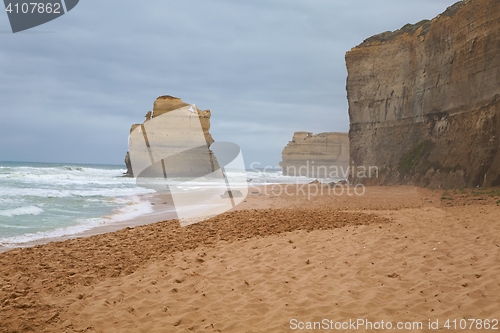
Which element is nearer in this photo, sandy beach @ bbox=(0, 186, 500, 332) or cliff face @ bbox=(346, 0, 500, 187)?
sandy beach @ bbox=(0, 186, 500, 332)

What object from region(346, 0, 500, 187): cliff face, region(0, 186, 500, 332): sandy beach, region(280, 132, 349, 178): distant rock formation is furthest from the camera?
region(280, 132, 349, 178): distant rock formation

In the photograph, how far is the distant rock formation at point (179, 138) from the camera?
5594 centimetres

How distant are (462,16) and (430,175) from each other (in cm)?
775

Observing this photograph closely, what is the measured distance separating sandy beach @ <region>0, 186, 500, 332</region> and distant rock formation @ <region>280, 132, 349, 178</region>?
263 feet

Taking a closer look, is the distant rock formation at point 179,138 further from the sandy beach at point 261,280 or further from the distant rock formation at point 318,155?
the sandy beach at point 261,280

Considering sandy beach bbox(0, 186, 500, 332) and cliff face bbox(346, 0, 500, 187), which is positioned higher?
cliff face bbox(346, 0, 500, 187)

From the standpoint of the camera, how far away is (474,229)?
7.33 meters

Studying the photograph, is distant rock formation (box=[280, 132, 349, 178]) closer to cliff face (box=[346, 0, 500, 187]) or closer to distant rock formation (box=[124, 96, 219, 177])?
distant rock formation (box=[124, 96, 219, 177])

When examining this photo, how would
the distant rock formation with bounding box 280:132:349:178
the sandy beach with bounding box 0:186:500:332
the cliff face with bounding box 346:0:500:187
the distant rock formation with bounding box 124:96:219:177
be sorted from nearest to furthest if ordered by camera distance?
the sandy beach with bounding box 0:186:500:332 < the cliff face with bounding box 346:0:500:187 < the distant rock formation with bounding box 124:96:219:177 < the distant rock formation with bounding box 280:132:349:178

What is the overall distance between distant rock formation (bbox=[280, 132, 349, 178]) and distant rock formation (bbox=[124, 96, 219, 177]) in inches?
1294

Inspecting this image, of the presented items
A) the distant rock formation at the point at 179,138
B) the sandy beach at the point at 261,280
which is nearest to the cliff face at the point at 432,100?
the sandy beach at the point at 261,280

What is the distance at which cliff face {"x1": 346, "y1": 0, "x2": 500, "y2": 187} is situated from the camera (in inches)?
635

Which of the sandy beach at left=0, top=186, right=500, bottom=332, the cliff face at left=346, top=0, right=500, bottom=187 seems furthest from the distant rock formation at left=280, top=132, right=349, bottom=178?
the sandy beach at left=0, top=186, right=500, bottom=332

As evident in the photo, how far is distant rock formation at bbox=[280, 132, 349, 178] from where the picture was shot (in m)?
89.4
